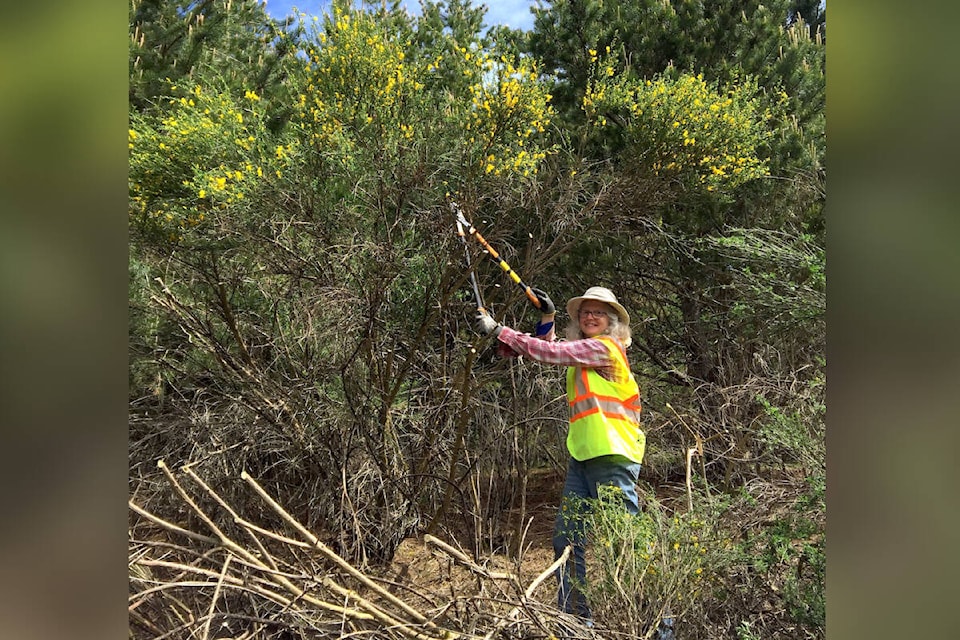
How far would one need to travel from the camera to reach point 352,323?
13.3 ft

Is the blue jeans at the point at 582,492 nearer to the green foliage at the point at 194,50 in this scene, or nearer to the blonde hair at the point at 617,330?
the blonde hair at the point at 617,330

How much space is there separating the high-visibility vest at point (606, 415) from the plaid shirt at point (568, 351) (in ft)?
0.09

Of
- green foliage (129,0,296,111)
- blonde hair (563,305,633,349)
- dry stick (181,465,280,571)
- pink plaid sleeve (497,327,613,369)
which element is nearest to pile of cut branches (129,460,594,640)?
dry stick (181,465,280,571)

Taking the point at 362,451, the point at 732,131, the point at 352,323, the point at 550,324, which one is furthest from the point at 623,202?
the point at 362,451

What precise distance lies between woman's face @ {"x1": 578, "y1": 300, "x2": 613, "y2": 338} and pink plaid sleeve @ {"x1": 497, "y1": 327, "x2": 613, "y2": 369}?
293 millimetres

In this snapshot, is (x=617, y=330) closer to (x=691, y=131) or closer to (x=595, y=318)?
(x=595, y=318)

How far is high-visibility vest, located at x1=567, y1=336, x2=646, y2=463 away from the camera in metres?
3.03

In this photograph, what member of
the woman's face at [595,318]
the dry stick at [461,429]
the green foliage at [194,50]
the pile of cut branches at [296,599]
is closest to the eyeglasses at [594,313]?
the woman's face at [595,318]

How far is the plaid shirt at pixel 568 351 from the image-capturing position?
10.1 ft

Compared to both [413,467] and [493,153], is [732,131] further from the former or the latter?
[413,467]

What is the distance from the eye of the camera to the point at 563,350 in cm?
309

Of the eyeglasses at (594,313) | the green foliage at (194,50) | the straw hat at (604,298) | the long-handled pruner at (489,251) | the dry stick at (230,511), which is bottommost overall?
the dry stick at (230,511)

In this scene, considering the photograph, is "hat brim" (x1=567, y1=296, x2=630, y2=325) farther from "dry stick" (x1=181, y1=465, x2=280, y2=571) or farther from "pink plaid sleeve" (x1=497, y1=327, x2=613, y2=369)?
"dry stick" (x1=181, y1=465, x2=280, y2=571)

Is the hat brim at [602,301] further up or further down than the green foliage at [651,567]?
further up
